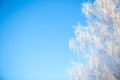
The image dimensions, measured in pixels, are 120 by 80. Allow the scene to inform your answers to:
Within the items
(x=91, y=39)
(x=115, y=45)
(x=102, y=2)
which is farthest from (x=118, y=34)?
(x=102, y=2)

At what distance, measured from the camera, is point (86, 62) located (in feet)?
32.7

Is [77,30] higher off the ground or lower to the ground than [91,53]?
higher

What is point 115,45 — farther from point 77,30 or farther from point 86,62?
point 77,30

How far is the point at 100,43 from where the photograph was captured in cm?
973

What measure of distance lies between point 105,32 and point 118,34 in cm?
73

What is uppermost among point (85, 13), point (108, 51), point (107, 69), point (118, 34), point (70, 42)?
point (85, 13)

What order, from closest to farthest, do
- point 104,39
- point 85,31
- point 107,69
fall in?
point 107,69, point 104,39, point 85,31

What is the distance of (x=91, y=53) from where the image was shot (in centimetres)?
988

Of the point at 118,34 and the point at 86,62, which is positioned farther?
the point at 86,62

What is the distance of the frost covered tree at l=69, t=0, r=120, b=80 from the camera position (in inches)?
360

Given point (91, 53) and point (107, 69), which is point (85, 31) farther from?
point (107, 69)

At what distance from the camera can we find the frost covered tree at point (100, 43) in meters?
9.15

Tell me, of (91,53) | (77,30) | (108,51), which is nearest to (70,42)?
(77,30)

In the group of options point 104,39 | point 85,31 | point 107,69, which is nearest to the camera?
point 107,69
